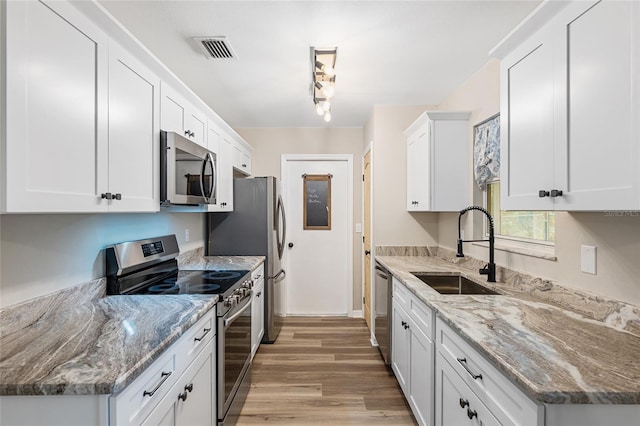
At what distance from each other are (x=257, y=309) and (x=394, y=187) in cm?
186

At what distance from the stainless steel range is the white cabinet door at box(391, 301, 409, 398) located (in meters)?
1.14

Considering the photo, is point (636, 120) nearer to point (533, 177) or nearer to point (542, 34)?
point (533, 177)

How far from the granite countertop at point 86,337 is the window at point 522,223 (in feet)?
6.62

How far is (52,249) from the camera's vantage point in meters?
1.40

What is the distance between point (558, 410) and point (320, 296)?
336 cm

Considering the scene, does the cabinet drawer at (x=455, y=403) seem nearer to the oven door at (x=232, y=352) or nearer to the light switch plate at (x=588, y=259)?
the light switch plate at (x=588, y=259)

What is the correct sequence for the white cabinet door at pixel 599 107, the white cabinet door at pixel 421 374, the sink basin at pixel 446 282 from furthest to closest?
the sink basin at pixel 446 282
the white cabinet door at pixel 421 374
the white cabinet door at pixel 599 107

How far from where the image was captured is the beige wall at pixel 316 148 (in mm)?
4027

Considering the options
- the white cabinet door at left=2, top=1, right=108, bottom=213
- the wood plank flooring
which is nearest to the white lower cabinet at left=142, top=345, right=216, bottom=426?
the wood plank flooring

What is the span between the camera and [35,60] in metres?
1.00

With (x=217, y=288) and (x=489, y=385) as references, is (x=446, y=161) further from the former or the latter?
(x=217, y=288)

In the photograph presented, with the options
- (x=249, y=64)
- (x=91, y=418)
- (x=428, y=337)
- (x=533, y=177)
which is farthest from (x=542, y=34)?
(x=91, y=418)

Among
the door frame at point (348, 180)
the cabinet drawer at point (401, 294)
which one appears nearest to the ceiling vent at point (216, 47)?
the door frame at point (348, 180)

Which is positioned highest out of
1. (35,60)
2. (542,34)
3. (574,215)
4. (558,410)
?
(542,34)
